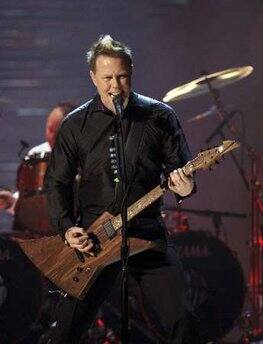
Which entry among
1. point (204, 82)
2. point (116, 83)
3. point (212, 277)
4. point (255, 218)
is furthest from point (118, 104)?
point (255, 218)

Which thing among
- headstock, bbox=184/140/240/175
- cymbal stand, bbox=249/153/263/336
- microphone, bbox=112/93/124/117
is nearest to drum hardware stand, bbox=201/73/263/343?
cymbal stand, bbox=249/153/263/336

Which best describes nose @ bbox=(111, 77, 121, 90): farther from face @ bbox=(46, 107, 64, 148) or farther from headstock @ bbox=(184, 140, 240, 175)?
face @ bbox=(46, 107, 64, 148)

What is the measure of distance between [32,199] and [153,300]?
294 cm

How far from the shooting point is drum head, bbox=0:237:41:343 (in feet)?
21.2

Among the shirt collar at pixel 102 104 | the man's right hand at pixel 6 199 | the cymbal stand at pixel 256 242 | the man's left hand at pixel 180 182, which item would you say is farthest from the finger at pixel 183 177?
the man's right hand at pixel 6 199

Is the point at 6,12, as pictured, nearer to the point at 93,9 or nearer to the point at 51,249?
the point at 93,9

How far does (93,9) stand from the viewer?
878 centimetres

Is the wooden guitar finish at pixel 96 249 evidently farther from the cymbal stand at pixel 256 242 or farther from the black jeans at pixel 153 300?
the cymbal stand at pixel 256 242

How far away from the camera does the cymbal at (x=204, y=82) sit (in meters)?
6.71

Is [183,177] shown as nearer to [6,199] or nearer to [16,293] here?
[16,293]

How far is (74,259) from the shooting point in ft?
13.7

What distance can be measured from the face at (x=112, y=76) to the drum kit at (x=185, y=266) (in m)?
2.80

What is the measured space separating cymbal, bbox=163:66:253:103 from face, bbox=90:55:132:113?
9.18 ft

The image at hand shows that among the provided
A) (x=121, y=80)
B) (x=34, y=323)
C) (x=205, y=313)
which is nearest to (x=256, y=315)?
(x=205, y=313)
